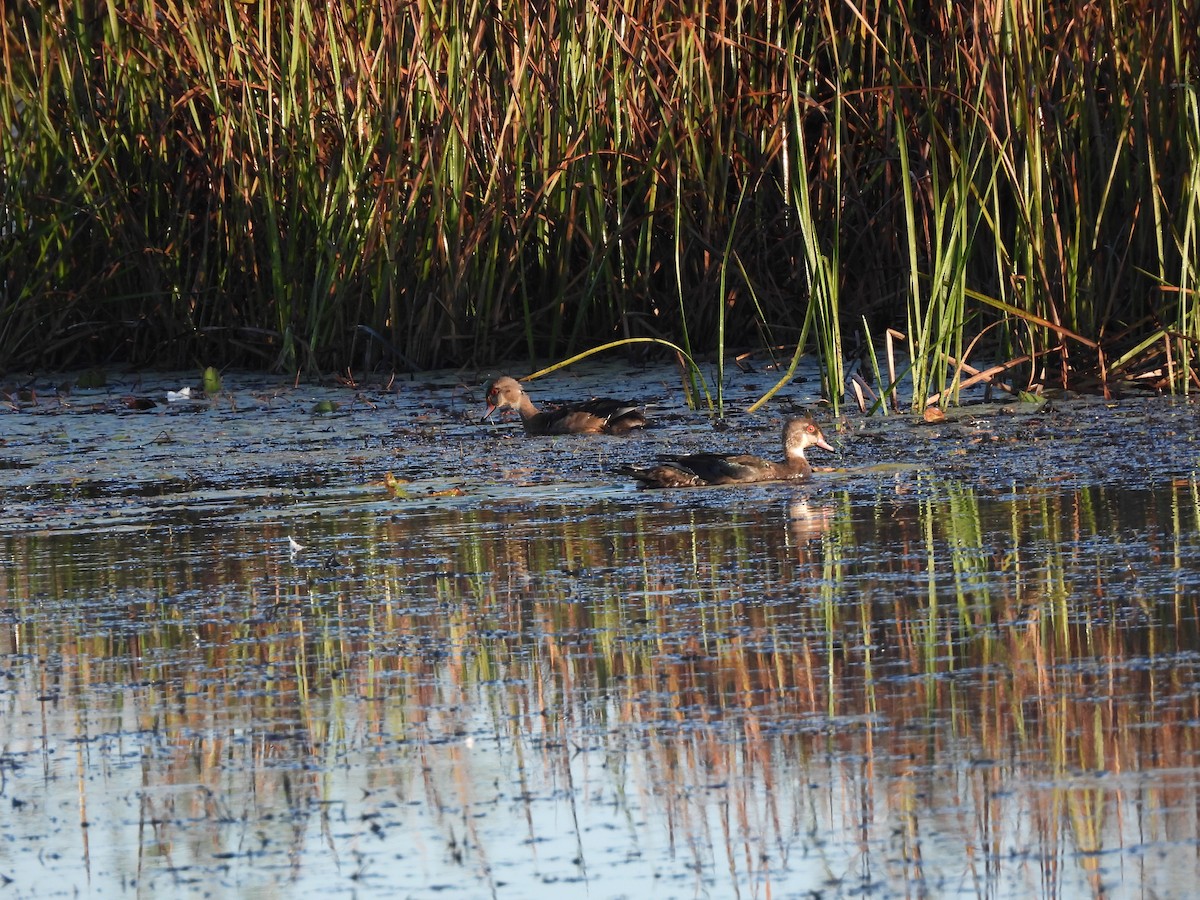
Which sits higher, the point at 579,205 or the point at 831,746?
the point at 579,205

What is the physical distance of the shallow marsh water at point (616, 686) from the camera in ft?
9.73

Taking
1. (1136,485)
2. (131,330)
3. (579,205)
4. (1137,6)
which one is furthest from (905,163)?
(131,330)

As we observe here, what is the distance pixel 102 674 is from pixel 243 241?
246 inches

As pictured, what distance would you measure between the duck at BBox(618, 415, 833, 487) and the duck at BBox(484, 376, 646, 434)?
1.29 metres

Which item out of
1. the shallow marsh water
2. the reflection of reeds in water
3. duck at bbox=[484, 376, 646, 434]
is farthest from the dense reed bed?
the reflection of reeds in water

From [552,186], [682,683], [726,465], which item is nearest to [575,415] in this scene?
[552,186]

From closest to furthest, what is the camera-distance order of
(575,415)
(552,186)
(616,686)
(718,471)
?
(616,686) → (718,471) → (575,415) → (552,186)

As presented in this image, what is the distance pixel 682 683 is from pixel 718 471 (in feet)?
10.1

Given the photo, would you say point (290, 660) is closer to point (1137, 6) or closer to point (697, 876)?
point (697, 876)

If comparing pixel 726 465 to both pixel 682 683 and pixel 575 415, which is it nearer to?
pixel 575 415

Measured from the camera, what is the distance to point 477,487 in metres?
7.10

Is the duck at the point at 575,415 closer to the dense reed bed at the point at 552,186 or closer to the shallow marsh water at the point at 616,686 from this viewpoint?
the dense reed bed at the point at 552,186

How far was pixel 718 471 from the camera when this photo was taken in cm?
691

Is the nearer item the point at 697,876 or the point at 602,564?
the point at 697,876
